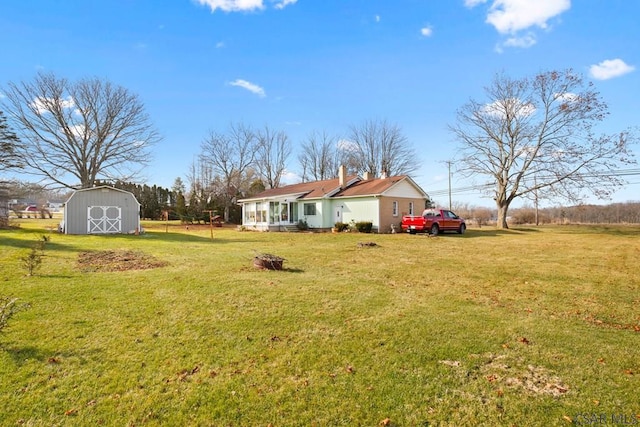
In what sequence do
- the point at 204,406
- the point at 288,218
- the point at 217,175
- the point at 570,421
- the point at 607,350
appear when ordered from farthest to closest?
the point at 217,175 < the point at 288,218 < the point at 607,350 < the point at 204,406 < the point at 570,421

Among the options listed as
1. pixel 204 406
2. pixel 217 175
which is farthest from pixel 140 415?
pixel 217 175

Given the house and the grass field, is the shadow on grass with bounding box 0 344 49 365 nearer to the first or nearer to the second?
the grass field

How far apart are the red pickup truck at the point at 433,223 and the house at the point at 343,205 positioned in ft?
5.35

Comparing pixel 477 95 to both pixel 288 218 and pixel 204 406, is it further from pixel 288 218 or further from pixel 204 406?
pixel 204 406

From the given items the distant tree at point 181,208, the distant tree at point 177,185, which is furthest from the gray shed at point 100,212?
the distant tree at point 177,185

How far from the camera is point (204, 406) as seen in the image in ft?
9.60

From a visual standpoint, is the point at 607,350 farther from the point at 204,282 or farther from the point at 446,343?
the point at 204,282

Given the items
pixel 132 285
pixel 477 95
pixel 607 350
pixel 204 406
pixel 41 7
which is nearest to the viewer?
pixel 204 406

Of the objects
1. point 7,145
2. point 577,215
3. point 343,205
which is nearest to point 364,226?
point 343,205

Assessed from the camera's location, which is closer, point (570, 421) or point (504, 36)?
point (570, 421)

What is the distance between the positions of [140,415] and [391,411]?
210 centimetres

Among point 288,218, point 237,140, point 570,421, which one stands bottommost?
point 570,421

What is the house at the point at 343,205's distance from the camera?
23422mm

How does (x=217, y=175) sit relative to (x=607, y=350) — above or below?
→ above
